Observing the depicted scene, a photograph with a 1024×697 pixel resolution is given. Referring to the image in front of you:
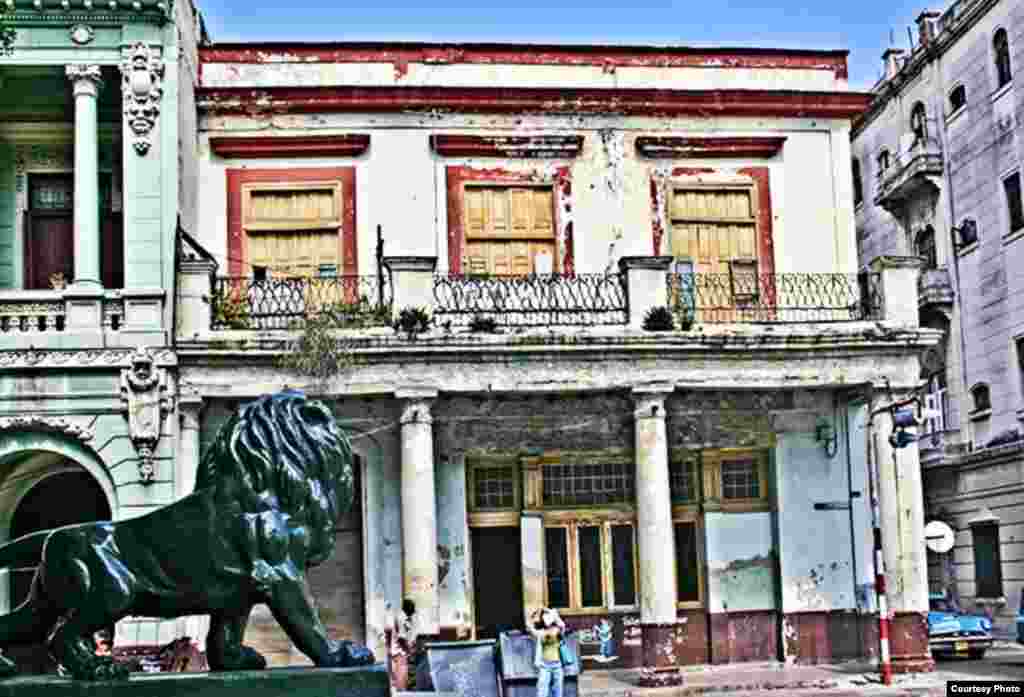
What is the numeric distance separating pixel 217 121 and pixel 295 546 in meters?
15.7

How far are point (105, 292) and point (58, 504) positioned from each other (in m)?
3.73

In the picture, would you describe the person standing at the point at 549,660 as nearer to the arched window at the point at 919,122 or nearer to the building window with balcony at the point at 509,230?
the building window with balcony at the point at 509,230

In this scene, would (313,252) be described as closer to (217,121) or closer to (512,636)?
(217,121)

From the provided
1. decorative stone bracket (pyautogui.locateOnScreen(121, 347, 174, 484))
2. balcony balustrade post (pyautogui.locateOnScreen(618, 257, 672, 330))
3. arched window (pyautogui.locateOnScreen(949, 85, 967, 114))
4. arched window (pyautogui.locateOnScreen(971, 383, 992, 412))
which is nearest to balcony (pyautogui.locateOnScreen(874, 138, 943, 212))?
arched window (pyautogui.locateOnScreen(949, 85, 967, 114))

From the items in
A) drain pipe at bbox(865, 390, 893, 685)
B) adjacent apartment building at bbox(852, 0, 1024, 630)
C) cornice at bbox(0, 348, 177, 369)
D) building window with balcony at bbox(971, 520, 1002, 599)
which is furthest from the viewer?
building window with balcony at bbox(971, 520, 1002, 599)

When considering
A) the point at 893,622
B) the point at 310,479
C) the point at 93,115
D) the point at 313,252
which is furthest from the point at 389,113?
the point at 310,479

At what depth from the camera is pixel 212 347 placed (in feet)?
63.9

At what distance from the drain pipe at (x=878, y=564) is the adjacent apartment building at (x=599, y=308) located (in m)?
0.18

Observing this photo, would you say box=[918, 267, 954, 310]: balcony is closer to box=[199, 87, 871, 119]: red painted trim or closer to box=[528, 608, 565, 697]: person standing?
box=[199, 87, 871, 119]: red painted trim

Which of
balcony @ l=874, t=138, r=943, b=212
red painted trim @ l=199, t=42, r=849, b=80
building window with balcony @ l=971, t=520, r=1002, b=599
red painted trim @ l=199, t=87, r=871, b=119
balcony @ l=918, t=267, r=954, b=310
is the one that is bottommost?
building window with balcony @ l=971, t=520, r=1002, b=599

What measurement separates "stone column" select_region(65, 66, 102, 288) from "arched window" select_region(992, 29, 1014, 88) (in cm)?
1948

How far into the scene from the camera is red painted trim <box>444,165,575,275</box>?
2194 centimetres

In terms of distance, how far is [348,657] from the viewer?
6.92 m

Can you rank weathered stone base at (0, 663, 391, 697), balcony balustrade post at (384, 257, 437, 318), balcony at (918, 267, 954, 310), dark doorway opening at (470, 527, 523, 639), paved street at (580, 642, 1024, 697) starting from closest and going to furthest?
1. weathered stone base at (0, 663, 391, 697)
2. paved street at (580, 642, 1024, 697)
3. balcony balustrade post at (384, 257, 437, 318)
4. dark doorway opening at (470, 527, 523, 639)
5. balcony at (918, 267, 954, 310)
